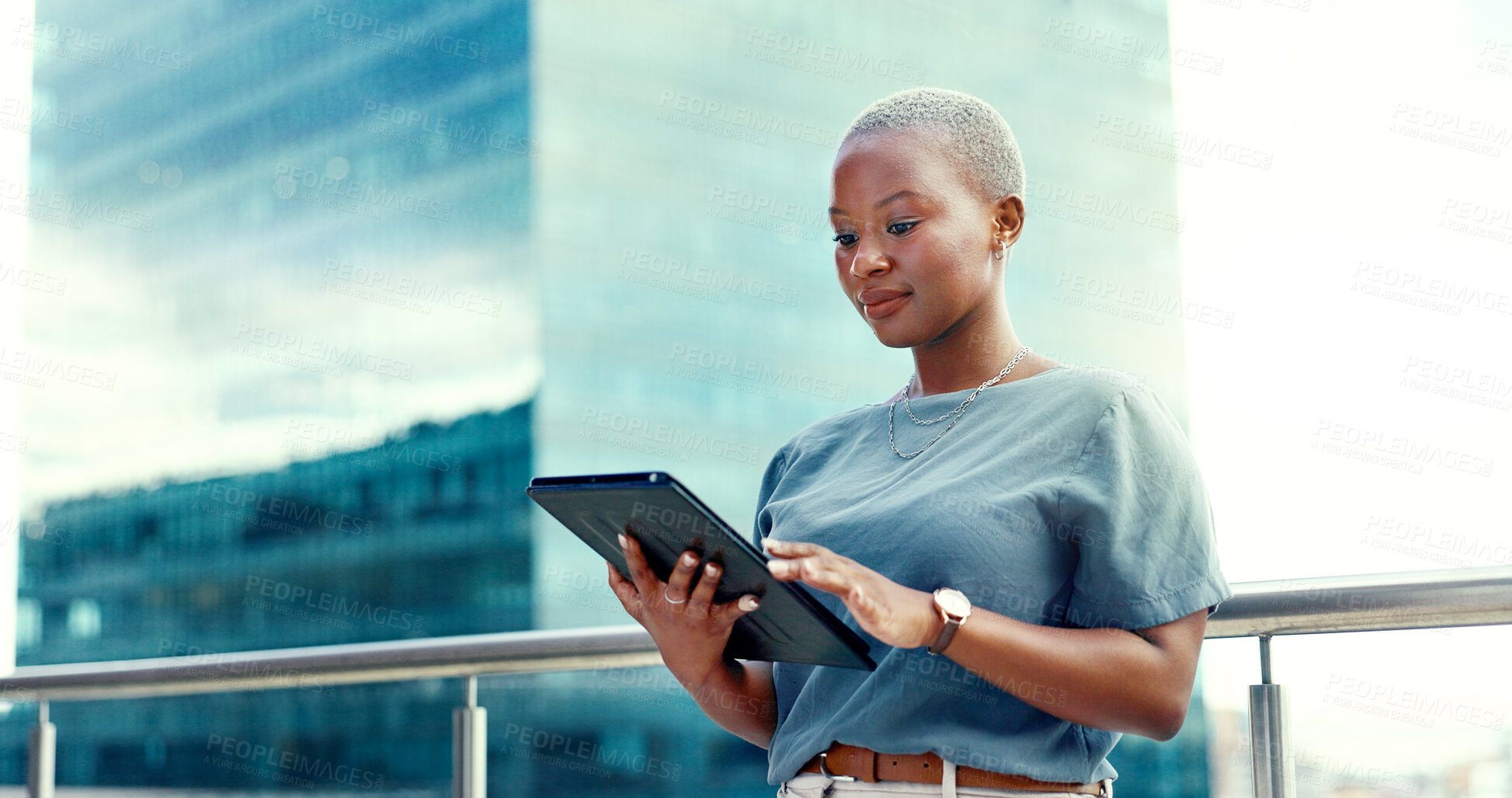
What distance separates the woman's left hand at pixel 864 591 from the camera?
2.84ft

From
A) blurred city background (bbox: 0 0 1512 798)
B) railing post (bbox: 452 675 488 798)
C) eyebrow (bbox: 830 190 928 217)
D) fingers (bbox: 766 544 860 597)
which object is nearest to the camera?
fingers (bbox: 766 544 860 597)

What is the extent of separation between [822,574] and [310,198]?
40915mm

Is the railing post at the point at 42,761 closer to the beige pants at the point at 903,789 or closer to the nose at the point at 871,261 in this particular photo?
the beige pants at the point at 903,789

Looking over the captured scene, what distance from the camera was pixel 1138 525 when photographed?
98cm

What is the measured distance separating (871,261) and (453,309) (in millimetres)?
38848

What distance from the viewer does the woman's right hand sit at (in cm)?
104

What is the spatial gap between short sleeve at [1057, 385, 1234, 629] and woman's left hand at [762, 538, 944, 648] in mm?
166

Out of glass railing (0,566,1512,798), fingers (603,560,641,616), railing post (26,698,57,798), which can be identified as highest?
fingers (603,560,641,616)

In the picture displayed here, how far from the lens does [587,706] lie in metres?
33.3

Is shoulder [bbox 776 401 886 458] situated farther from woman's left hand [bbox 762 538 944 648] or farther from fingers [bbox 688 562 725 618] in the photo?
woman's left hand [bbox 762 538 944 648]

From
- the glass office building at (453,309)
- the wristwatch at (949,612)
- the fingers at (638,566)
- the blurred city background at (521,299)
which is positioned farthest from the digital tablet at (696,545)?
the glass office building at (453,309)

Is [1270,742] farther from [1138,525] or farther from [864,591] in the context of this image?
[864,591]

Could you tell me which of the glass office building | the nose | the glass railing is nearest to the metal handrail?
the glass railing

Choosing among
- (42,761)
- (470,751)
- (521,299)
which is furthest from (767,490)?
(521,299)
